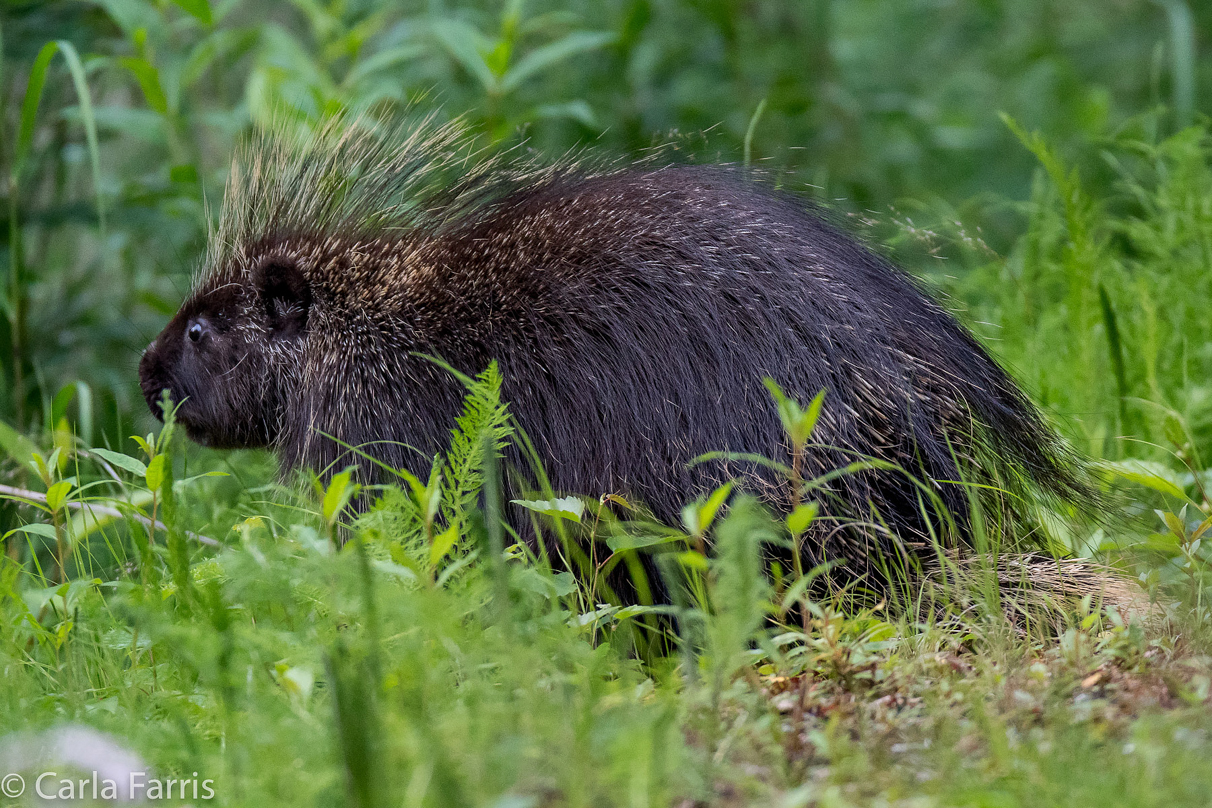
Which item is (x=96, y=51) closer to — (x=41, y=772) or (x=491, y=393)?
(x=491, y=393)

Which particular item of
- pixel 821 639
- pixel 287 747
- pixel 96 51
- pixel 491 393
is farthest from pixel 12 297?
pixel 821 639

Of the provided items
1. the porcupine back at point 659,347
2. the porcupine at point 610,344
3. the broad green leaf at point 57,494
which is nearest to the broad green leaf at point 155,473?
the broad green leaf at point 57,494

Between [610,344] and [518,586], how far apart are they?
2.51 ft

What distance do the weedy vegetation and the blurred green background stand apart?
0.03 meters

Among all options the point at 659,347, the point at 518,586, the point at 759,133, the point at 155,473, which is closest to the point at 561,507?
the point at 518,586

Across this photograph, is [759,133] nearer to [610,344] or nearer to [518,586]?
[610,344]

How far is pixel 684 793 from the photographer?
1412 millimetres

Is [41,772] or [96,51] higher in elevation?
[96,51]

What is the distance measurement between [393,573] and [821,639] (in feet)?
2.51

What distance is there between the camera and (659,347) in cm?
245

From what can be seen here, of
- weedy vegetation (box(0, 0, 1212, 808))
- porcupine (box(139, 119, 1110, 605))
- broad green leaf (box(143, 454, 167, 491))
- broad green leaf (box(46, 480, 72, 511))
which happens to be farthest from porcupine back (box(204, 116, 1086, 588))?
broad green leaf (box(46, 480, 72, 511))

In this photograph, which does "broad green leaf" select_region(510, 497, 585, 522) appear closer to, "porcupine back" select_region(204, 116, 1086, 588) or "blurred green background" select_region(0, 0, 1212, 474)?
"porcupine back" select_region(204, 116, 1086, 588)

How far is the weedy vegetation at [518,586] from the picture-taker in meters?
1.44

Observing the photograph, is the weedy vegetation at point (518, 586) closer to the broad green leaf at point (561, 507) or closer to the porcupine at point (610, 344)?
the broad green leaf at point (561, 507)
